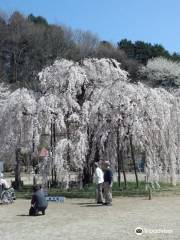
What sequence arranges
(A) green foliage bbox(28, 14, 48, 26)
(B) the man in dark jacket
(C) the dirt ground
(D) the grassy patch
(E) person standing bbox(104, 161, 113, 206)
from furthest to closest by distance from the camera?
(A) green foliage bbox(28, 14, 48, 26), (D) the grassy patch, (E) person standing bbox(104, 161, 113, 206), (B) the man in dark jacket, (C) the dirt ground

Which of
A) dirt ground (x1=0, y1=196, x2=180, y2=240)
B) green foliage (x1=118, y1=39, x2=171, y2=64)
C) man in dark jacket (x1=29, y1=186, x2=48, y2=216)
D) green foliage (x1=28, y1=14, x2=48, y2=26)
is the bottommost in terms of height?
dirt ground (x1=0, y1=196, x2=180, y2=240)

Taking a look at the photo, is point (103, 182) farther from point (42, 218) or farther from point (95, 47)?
point (95, 47)

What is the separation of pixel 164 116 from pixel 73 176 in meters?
5.08

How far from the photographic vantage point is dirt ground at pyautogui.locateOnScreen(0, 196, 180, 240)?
1124 cm

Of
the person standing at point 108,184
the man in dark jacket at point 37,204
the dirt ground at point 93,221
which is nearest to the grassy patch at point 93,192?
the dirt ground at point 93,221

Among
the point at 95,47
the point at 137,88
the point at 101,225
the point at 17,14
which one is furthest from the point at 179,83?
the point at 101,225

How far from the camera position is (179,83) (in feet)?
216

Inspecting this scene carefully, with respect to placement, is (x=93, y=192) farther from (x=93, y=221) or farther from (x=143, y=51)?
(x=143, y=51)

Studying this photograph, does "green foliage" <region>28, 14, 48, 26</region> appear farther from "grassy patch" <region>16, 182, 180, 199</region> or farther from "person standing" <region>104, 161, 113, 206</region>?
"person standing" <region>104, 161, 113, 206</region>

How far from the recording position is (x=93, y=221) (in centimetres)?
1345

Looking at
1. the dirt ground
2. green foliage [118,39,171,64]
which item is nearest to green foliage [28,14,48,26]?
green foliage [118,39,171,64]

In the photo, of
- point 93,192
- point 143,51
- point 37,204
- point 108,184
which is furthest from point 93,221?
point 143,51

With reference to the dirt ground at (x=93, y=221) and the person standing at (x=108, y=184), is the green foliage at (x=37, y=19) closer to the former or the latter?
the dirt ground at (x=93, y=221)

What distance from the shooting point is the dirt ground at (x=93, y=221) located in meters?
11.2
